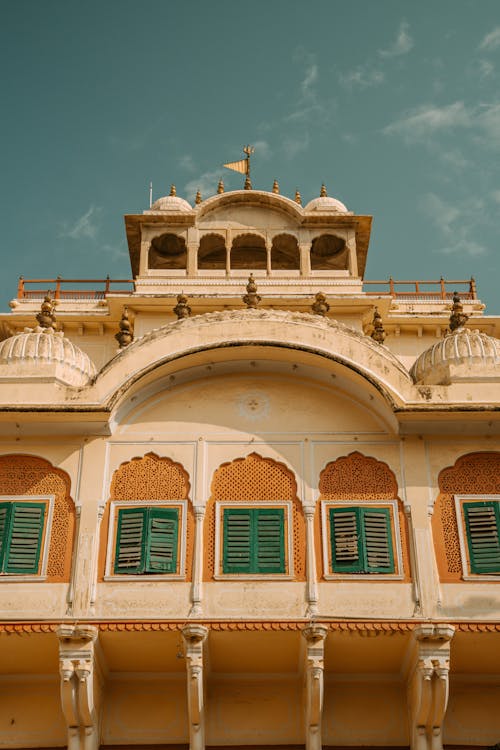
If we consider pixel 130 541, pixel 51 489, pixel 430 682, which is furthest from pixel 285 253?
pixel 430 682

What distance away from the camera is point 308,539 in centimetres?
1331

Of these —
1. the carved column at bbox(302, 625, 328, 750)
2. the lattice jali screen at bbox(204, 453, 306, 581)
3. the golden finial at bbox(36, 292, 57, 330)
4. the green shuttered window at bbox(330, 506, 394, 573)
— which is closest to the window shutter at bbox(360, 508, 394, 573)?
the green shuttered window at bbox(330, 506, 394, 573)

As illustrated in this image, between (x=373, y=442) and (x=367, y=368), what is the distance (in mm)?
996

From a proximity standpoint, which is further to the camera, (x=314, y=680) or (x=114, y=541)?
(x=114, y=541)

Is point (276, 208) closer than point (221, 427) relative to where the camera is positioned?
No

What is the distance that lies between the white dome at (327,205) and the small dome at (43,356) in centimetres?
908

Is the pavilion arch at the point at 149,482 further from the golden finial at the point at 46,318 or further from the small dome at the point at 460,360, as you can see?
the small dome at the point at 460,360

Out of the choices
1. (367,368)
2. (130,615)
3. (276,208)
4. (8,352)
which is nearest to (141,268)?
(276,208)

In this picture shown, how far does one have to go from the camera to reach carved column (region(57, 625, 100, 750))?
480 inches

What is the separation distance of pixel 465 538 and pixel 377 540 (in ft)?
3.68

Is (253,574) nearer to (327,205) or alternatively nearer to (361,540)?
(361,540)

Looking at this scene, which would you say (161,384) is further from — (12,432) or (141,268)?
(141,268)

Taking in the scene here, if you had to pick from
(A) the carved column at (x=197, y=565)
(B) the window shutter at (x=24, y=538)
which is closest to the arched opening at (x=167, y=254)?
(B) the window shutter at (x=24, y=538)

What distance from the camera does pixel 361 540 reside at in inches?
523
